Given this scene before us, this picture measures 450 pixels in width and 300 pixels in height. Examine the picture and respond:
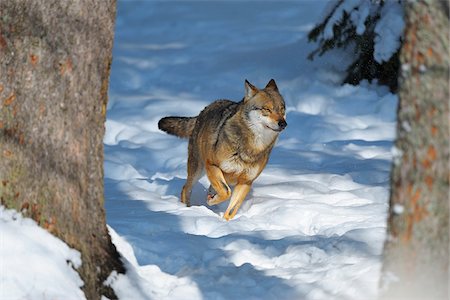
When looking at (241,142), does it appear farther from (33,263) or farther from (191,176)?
(33,263)

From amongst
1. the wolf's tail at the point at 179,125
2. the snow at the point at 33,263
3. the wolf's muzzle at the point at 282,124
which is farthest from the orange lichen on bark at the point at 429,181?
the wolf's tail at the point at 179,125

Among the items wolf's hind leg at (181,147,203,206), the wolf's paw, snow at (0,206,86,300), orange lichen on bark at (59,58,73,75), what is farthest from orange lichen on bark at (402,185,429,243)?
wolf's hind leg at (181,147,203,206)

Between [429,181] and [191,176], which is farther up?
[429,181]

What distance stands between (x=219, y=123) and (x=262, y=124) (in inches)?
18.6

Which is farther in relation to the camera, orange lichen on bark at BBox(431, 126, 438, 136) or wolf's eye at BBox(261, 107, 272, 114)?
wolf's eye at BBox(261, 107, 272, 114)

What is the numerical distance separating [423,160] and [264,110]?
466cm

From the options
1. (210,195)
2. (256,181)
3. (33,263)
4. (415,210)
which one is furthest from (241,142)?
(415,210)

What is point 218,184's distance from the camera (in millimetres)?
8477

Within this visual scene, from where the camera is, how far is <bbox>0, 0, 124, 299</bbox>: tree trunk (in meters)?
5.04

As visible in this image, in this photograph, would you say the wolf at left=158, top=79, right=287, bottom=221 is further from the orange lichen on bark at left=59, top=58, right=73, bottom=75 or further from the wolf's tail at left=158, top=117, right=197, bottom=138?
the orange lichen on bark at left=59, top=58, right=73, bottom=75

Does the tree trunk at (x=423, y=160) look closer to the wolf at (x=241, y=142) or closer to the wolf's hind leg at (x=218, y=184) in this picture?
the wolf at (x=241, y=142)

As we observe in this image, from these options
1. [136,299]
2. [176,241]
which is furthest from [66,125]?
[176,241]

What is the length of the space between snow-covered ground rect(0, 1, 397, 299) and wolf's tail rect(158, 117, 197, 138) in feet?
1.82

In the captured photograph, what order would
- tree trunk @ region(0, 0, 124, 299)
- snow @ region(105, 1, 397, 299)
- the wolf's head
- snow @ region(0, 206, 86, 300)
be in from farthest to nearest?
the wolf's head
snow @ region(105, 1, 397, 299)
tree trunk @ region(0, 0, 124, 299)
snow @ region(0, 206, 86, 300)
